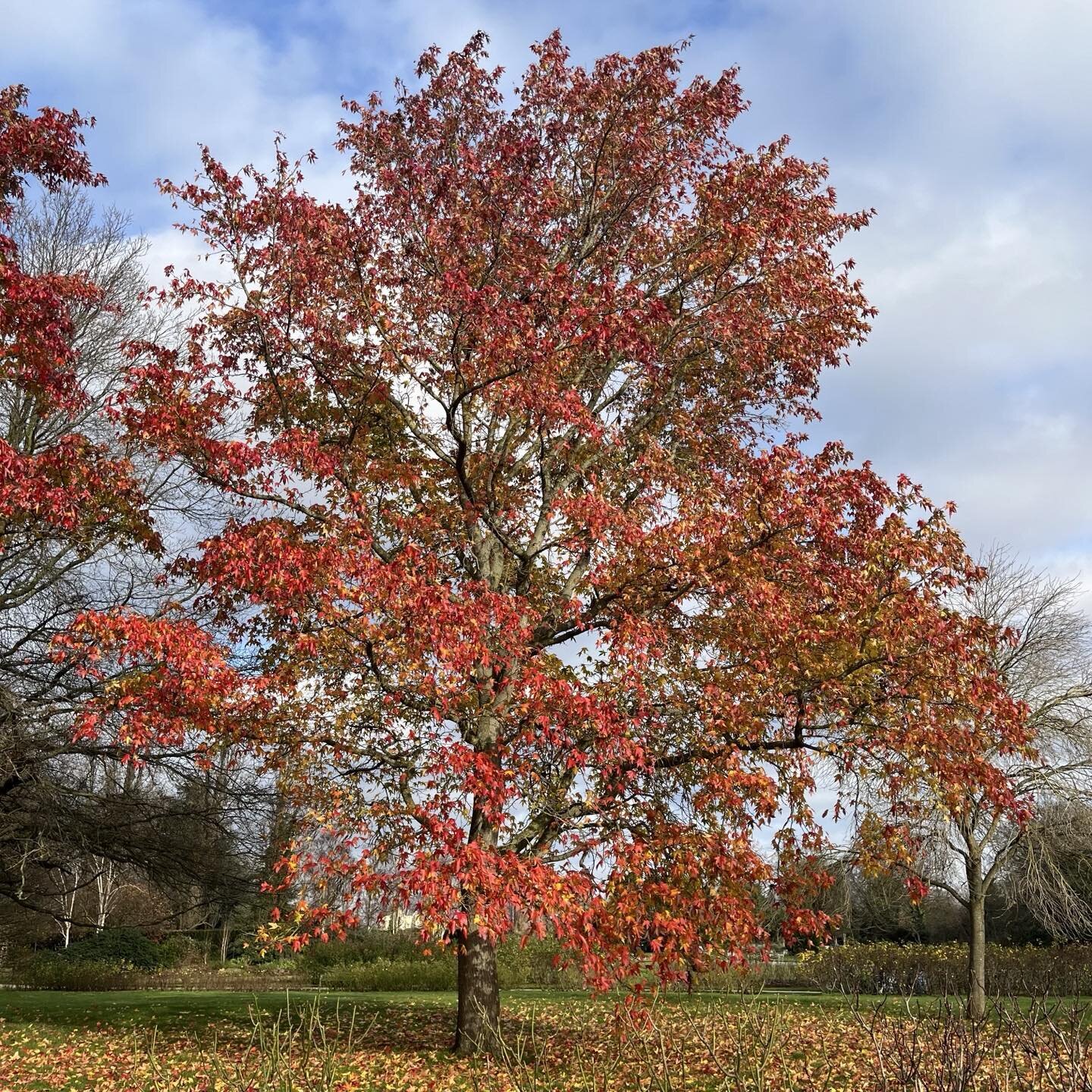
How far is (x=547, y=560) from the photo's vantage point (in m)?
13.6

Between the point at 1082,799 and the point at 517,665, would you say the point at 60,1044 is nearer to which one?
the point at 517,665

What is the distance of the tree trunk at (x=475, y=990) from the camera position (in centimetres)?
1130

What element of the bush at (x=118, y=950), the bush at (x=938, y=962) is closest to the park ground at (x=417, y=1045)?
the bush at (x=938, y=962)

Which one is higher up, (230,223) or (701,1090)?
(230,223)

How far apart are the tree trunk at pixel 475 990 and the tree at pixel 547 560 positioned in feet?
0.12

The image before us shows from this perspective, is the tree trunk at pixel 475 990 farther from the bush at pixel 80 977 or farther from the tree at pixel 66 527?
the bush at pixel 80 977

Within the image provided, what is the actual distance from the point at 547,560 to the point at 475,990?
18.6ft

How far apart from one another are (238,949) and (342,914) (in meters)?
27.5

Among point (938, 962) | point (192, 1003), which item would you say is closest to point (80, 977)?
point (192, 1003)

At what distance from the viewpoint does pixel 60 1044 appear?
41.9 feet

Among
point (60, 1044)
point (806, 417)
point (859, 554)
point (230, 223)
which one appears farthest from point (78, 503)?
point (806, 417)

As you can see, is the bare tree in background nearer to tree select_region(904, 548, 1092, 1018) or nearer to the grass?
the grass

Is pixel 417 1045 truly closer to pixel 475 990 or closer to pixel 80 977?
pixel 475 990

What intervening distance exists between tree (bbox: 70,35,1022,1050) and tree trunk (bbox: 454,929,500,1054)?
38mm
